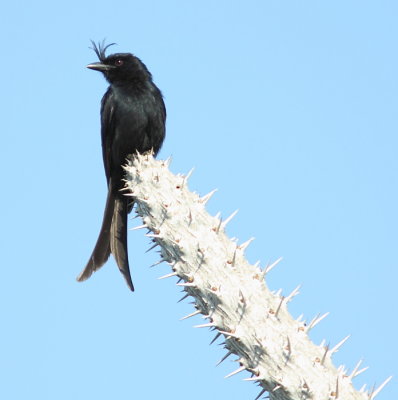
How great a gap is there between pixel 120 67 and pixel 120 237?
6.23ft

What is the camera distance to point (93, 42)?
24.9 ft

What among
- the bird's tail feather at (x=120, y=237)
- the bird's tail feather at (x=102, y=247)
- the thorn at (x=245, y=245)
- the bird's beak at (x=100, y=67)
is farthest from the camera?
the bird's beak at (x=100, y=67)

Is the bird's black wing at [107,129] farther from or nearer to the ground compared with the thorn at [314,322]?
farther from the ground

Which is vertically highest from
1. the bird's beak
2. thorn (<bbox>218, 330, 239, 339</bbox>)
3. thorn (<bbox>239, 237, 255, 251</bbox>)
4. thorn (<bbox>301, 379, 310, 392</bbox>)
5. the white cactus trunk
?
the bird's beak

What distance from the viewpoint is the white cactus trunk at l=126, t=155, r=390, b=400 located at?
3127 mm

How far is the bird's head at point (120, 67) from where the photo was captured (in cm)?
738

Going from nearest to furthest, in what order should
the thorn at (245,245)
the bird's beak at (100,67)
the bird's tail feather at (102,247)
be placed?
the thorn at (245,245), the bird's tail feather at (102,247), the bird's beak at (100,67)

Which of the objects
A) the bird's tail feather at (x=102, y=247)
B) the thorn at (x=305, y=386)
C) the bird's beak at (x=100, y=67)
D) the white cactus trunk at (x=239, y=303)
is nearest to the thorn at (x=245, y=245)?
the white cactus trunk at (x=239, y=303)

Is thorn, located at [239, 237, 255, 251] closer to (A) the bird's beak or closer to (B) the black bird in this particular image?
(B) the black bird

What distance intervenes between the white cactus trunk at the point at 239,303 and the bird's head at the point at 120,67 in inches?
128

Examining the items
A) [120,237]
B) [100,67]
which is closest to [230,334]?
[120,237]

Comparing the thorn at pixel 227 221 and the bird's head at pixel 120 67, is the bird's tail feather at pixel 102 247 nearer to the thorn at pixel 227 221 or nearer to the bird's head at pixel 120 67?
the bird's head at pixel 120 67

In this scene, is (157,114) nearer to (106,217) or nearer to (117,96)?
(117,96)

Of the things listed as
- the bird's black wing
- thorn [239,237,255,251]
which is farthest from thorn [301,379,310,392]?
the bird's black wing
